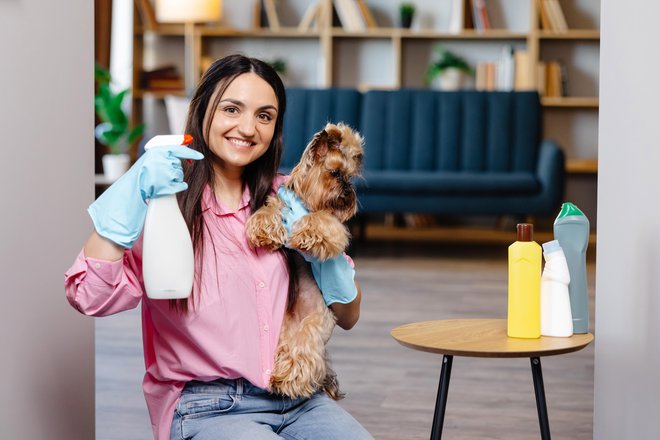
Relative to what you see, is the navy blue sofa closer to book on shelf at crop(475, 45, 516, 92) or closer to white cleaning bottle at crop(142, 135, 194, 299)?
book on shelf at crop(475, 45, 516, 92)

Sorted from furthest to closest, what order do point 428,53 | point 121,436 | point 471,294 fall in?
1. point 428,53
2. point 471,294
3. point 121,436

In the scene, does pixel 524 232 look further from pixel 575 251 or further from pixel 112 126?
pixel 112 126

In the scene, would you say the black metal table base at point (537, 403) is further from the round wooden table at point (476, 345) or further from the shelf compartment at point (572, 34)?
the shelf compartment at point (572, 34)

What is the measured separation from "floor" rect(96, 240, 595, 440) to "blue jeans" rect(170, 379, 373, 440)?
1018 mm

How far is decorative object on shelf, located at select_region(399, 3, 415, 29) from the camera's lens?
7.15 metres

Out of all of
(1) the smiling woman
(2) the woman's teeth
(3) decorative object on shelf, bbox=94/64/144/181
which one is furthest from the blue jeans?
(3) decorative object on shelf, bbox=94/64/144/181

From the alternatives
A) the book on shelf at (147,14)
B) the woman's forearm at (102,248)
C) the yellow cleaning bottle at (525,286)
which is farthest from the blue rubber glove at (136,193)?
the book on shelf at (147,14)

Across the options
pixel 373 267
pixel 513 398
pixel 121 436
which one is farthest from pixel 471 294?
pixel 121 436

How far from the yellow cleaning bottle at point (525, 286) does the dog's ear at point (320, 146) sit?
39 cm
